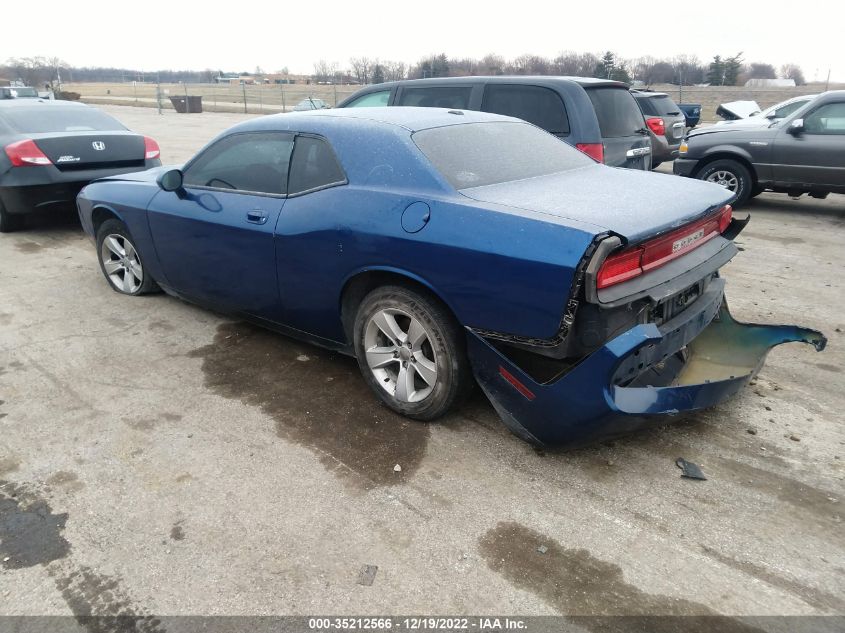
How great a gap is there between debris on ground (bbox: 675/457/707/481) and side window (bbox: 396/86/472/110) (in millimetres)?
4964

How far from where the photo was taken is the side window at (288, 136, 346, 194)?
3572 mm

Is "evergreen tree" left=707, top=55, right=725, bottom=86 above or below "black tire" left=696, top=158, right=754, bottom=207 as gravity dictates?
above

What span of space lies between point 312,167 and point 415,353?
127 centimetres

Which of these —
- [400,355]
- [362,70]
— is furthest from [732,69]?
[400,355]

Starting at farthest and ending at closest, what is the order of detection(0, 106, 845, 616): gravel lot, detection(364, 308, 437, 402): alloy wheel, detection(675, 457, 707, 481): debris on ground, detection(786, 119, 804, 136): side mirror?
detection(786, 119, 804, 136): side mirror < detection(364, 308, 437, 402): alloy wheel < detection(675, 457, 707, 481): debris on ground < detection(0, 106, 845, 616): gravel lot

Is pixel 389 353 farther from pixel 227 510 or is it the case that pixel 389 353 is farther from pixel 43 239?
pixel 43 239

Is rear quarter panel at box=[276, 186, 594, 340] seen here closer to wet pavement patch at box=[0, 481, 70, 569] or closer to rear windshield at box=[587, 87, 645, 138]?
wet pavement patch at box=[0, 481, 70, 569]

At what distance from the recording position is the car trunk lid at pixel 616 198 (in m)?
2.78

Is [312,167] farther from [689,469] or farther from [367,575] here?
[689,469]

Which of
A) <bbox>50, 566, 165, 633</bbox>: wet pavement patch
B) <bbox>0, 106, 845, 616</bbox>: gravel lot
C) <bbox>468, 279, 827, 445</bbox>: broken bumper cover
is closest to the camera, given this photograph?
<bbox>50, 566, 165, 633</bbox>: wet pavement patch

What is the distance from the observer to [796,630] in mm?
2119

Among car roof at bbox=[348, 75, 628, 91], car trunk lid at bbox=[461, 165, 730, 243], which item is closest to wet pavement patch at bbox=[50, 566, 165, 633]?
car trunk lid at bbox=[461, 165, 730, 243]

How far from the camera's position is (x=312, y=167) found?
3.67m

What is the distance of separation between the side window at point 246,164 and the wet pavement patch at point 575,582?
2.42 meters
